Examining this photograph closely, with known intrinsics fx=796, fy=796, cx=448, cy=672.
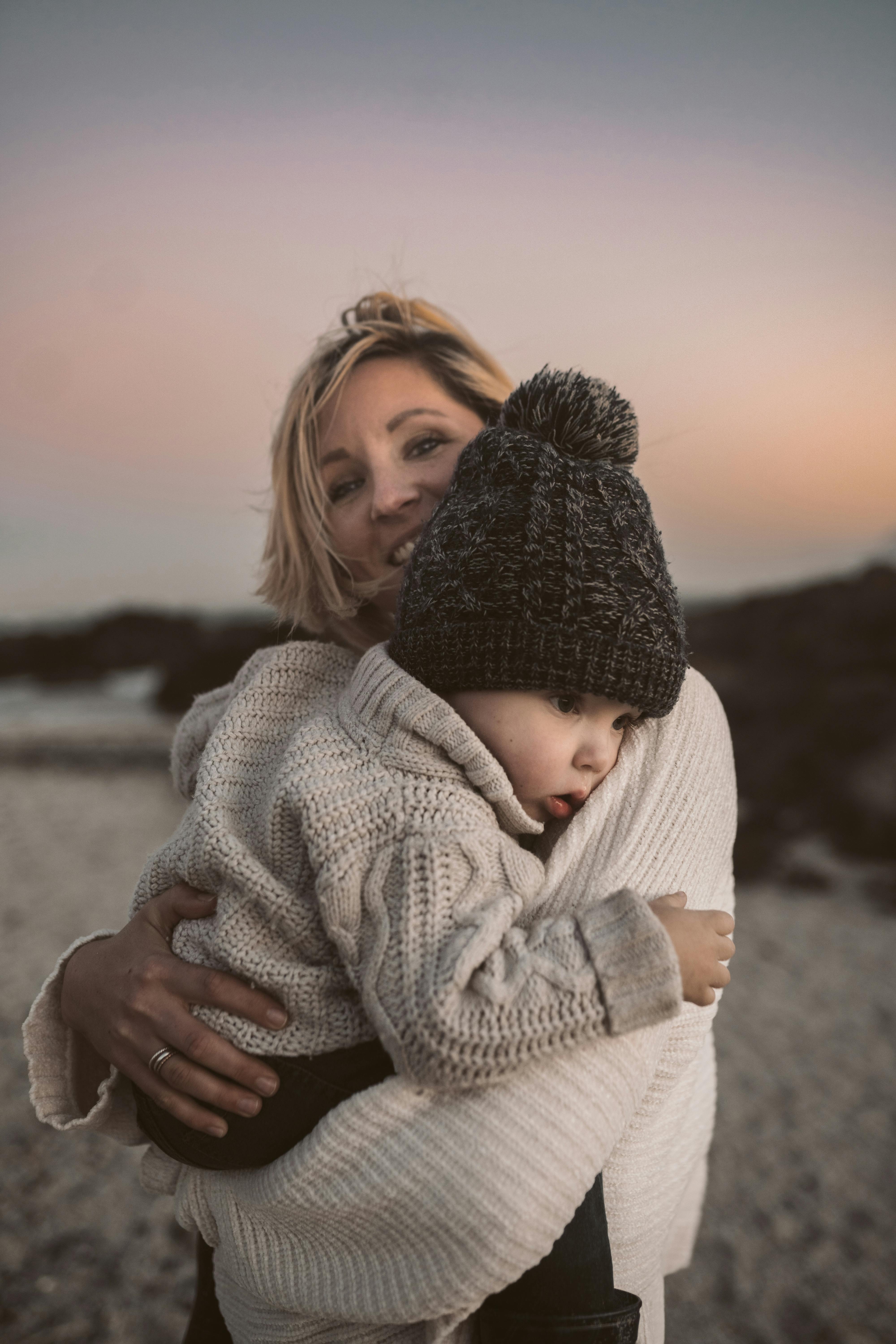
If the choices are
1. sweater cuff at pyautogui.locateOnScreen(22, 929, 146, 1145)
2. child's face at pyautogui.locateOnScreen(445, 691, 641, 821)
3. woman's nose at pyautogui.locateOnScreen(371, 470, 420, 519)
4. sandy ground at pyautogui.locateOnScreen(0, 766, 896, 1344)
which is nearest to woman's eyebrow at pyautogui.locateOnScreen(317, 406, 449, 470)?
woman's nose at pyautogui.locateOnScreen(371, 470, 420, 519)

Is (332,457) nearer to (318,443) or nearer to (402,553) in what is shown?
(318,443)

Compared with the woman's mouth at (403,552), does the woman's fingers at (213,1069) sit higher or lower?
lower

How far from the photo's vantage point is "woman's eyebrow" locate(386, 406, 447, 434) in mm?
1976

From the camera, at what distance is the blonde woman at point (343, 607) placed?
3.77 feet

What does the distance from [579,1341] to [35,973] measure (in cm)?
693

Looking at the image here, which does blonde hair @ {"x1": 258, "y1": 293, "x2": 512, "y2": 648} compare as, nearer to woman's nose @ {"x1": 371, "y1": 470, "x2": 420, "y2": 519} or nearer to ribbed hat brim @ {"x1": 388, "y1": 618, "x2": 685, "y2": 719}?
woman's nose @ {"x1": 371, "y1": 470, "x2": 420, "y2": 519}

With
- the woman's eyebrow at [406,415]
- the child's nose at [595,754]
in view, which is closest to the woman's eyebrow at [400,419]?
the woman's eyebrow at [406,415]

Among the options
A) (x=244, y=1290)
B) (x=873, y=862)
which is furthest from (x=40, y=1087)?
(x=873, y=862)

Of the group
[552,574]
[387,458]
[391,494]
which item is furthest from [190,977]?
[387,458]

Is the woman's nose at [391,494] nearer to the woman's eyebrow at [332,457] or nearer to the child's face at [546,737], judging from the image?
the woman's eyebrow at [332,457]

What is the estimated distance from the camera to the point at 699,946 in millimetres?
1129

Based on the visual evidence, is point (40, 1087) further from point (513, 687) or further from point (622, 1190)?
point (513, 687)

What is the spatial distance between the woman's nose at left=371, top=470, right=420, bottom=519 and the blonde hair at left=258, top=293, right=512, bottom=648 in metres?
0.19

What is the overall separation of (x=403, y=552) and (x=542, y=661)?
79cm
